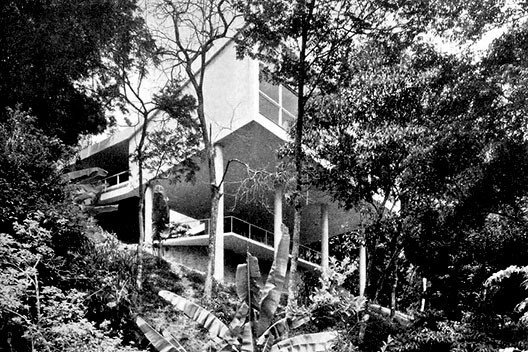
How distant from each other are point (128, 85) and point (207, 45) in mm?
2580

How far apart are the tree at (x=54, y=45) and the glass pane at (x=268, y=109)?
13.8 feet

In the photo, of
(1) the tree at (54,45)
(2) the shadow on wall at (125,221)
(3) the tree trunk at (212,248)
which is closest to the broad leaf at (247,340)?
(3) the tree trunk at (212,248)

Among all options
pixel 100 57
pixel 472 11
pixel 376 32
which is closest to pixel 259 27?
pixel 376 32

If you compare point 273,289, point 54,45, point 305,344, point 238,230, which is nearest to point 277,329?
point 305,344

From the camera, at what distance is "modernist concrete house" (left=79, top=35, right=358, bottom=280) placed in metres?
16.8

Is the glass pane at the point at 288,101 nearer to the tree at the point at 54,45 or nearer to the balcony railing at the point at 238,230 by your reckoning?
the balcony railing at the point at 238,230

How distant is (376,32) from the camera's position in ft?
41.3

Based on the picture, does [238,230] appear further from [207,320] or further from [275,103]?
[207,320]

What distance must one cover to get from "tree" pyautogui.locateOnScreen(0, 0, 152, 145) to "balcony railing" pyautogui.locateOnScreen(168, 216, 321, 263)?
6546 millimetres

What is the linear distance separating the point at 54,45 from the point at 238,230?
11.0m

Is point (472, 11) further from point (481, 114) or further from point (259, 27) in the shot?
point (259, 27)

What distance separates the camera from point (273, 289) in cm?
774

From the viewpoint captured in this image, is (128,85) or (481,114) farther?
(128,85)

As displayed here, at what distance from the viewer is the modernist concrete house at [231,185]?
1684cm
